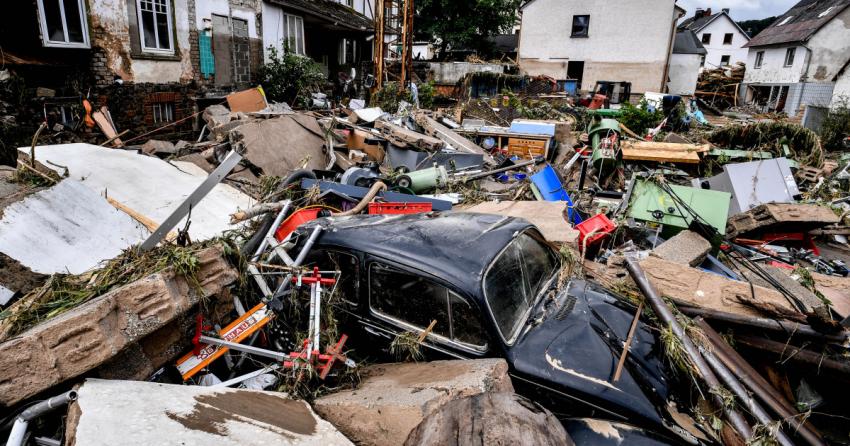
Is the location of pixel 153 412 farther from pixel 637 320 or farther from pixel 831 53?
pixel 831 53

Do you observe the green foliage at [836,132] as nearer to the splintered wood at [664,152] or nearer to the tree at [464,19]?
the splintered wood at [664,152]

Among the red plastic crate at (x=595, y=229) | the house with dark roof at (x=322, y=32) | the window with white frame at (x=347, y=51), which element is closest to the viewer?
the red plastic crate at (x=595, y=229)

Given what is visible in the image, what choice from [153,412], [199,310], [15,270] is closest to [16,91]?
[15,270]

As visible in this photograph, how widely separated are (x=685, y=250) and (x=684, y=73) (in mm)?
30036

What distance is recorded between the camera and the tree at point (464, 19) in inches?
1125

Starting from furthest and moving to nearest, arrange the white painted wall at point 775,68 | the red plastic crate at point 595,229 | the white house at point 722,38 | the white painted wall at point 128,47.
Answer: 1. the white house at point 722,38
2. the white painted wall at point 775,68
3. the white painted wall at point 128,47
4. the red plastic crate at point 595,229

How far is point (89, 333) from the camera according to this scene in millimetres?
2545

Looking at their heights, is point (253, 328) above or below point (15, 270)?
below

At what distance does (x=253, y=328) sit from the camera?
130 inches

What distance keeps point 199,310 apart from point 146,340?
1.19 ft

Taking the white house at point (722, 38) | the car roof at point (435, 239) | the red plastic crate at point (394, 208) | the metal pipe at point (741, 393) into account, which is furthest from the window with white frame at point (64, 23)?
the white house at point (722, 38)

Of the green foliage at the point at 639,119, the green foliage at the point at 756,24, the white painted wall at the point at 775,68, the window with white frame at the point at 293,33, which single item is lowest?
the green foliage at the point at 639,119

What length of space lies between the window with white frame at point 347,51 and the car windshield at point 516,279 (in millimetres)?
22063

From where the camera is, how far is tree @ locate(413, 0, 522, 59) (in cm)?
2858
